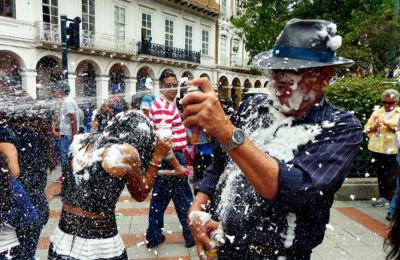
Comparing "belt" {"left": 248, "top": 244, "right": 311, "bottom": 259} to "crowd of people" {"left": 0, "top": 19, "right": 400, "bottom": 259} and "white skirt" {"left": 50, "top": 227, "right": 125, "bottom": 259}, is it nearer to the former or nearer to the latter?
"crowd of people" {"left": 0, "top": 19, "right": 400, "bottom": 259}

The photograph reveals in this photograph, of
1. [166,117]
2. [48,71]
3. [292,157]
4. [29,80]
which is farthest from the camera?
[48,71]

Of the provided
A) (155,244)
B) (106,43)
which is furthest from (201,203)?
(106,43)

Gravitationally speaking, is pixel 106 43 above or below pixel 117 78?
above

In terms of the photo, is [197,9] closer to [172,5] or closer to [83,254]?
[172,5]

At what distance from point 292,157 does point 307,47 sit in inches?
19.8

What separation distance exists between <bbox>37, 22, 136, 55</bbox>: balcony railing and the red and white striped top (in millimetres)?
14461

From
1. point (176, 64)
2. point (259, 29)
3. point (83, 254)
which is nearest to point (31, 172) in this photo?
point (83, 254)

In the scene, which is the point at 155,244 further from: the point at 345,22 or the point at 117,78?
the point at 117,78

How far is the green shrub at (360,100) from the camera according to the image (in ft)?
20.8

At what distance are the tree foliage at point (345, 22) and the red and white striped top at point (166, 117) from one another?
294 inches

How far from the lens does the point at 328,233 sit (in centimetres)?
483

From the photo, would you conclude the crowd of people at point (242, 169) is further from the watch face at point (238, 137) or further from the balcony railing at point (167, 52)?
the balcony railing at point (167, 52)

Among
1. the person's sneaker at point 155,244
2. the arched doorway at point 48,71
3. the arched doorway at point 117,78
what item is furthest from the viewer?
the arched doorway at point 117,78

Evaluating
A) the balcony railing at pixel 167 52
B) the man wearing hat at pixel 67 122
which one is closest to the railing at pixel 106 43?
the balcony railing at pixel 167 52
